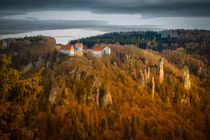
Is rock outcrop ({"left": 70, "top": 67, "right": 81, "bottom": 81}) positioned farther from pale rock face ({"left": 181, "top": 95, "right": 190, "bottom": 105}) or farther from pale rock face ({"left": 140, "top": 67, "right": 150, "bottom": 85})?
pale rock face ({"left": 181, "top": 95, "right": 190, "bottom": 105})

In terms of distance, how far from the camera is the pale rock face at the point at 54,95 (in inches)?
2831

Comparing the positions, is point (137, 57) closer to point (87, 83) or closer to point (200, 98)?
point (200, 98)

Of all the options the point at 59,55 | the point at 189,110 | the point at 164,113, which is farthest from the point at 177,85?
the point at 59,55

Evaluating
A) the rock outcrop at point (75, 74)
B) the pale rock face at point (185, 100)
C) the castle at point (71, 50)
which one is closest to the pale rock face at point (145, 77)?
the pale rock face at point (185, 100)

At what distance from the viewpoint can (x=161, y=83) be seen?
126938mm

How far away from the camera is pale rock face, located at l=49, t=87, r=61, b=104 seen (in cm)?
7192

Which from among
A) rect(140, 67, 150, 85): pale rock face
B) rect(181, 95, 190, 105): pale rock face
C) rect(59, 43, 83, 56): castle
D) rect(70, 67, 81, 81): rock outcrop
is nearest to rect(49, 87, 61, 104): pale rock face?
rect(70, 67, 81, 81): rock outcrop

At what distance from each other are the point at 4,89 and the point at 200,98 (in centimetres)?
13143

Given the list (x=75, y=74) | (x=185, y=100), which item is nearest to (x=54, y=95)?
(x=75, y=74)

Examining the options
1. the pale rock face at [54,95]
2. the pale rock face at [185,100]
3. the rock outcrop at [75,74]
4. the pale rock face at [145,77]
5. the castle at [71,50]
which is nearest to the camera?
the pale rock face at [54,95]

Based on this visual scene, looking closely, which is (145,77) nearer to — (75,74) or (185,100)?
(185,100)

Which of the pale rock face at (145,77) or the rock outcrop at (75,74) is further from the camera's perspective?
the pale rock face at (145,77)

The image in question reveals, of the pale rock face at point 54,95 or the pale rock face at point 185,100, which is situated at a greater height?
the pale rock face at point 54,95

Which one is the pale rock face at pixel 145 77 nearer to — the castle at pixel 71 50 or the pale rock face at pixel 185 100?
the pale rock face at pixel 185 100
